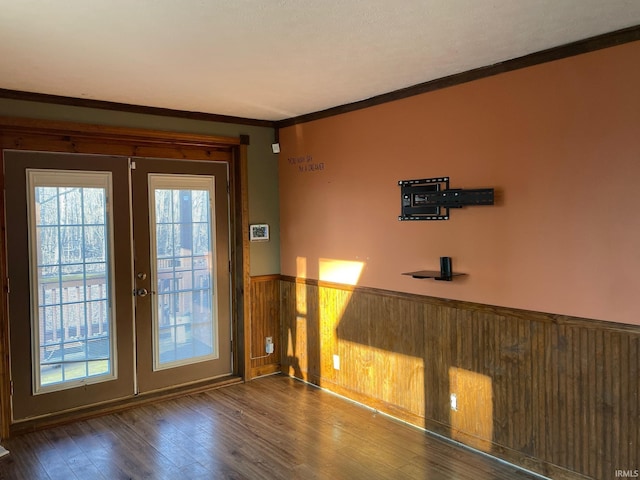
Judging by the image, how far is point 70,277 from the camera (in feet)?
13.5

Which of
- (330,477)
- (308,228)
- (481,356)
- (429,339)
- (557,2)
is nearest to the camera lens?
(557,2)

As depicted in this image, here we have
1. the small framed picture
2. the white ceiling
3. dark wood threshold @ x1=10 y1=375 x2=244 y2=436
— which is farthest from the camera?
the small framed picture

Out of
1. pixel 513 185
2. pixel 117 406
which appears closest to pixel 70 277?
pixel 117 406

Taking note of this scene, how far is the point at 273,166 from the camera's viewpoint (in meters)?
5.20

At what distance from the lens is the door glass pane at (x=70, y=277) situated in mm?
3990

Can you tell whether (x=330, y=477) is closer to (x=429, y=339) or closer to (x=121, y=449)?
(x=429, y=339)

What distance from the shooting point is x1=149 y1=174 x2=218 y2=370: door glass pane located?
4594mm

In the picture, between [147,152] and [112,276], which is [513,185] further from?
[112,276]

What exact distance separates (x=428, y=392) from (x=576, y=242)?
1539 millimetres

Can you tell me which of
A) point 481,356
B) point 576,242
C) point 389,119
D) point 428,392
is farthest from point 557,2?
point 428,392

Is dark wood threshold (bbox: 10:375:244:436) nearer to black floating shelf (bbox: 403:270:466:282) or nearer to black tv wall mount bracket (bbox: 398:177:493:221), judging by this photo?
black floating shelf (bbox: 403:270:466:282)

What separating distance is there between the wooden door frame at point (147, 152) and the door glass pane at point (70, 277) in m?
0.21

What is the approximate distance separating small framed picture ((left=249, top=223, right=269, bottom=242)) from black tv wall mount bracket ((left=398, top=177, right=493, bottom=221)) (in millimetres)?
1619

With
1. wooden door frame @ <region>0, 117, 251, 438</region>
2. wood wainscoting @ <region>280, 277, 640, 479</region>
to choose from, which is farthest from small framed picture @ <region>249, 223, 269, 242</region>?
wood wainscoting @ <region>280, 277, 640, 479</region>
